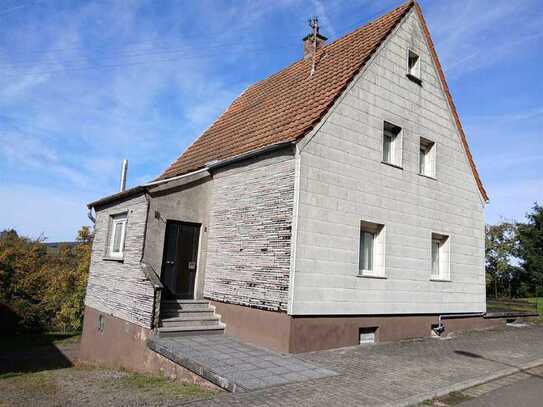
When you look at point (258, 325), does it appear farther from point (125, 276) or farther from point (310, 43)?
point (310, 43)

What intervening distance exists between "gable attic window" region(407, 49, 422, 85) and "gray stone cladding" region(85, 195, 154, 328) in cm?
892

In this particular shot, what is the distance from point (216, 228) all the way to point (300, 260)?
3622 millimetres

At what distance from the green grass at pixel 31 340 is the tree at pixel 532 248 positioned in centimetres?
3874

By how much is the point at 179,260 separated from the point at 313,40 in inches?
377

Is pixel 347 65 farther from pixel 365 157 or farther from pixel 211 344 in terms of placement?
pixel 211 344

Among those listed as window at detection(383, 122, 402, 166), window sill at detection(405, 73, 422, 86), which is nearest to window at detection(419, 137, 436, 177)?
window at detection(383, 122, 402, 166)

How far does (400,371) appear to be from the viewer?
315 inches

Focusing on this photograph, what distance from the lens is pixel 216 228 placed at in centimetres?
1230

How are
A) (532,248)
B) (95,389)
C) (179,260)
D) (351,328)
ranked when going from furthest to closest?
(532,248), (179,260), (351,328), (95,389)

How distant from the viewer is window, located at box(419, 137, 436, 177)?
43.7 feet

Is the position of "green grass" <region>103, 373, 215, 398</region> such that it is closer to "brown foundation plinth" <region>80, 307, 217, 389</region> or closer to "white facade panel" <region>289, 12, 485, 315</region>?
"brown foundation plinth" <region>80, 307, 217, 389</region>

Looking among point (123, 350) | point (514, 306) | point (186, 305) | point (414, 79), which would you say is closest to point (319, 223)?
point (186, 305)

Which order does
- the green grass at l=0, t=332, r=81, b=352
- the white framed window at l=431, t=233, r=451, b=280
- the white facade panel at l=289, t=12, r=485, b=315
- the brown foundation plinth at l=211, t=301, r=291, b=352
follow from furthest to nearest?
the green grass at l=0, t=332, r=81, b=352
the white framed window at l=431, t=233, r=451, b=280
the white facade panel at l=289, t=12, r=485, b=315
the brown foundation plinth at l=211, t=301, r=291, b=352

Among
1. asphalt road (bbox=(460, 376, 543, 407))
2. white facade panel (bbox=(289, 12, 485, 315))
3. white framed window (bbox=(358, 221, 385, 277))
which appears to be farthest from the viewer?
white framed window (bbox=(358, 221, 385, 277))
